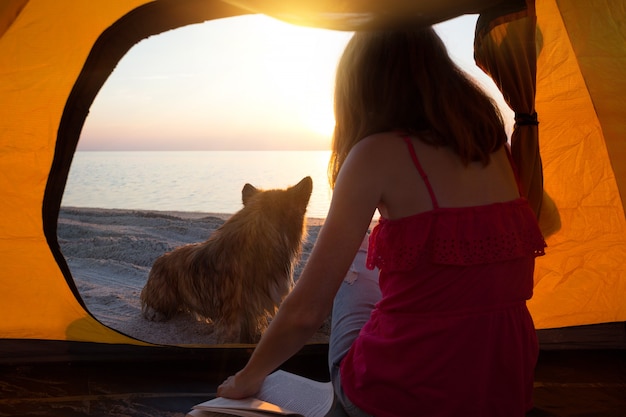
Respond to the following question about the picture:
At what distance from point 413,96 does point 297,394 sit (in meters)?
1.02

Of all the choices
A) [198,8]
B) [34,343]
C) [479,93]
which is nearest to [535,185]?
[479,93]

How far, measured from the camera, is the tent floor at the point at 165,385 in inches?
101

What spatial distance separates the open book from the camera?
1.63 metres

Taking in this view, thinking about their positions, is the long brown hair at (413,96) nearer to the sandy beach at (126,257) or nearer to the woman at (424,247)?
the woman at (424,247)

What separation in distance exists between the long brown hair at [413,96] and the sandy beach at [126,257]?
1900 millimetres

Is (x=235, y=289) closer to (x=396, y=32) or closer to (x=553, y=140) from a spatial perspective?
(x=553, y=140)

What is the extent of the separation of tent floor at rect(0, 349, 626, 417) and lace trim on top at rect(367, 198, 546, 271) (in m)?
1.20

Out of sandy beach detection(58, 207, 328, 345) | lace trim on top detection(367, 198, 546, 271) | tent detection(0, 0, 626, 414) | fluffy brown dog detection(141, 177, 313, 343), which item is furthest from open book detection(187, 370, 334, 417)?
fluffy brown dog detection(141, 177, 313, 343)

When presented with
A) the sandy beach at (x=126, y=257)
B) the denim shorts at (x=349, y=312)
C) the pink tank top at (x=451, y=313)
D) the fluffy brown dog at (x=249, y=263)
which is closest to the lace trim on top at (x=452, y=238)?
the pink tank top at (x=451, y=313)

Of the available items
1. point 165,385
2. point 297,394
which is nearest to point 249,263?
point 165,385

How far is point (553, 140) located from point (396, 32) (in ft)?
5.04

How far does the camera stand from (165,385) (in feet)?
9.21

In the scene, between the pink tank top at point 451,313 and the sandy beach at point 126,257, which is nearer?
the pink tank top at point 451,313

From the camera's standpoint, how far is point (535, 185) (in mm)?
2133
